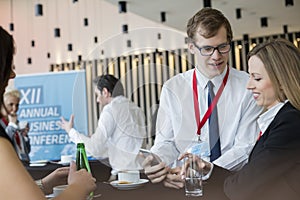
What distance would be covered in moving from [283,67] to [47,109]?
16.5ft

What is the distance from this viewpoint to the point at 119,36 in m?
1.67

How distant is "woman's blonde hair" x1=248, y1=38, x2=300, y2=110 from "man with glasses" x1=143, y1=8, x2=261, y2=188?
0.19 meters

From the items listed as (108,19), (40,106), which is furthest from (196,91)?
(108,19)

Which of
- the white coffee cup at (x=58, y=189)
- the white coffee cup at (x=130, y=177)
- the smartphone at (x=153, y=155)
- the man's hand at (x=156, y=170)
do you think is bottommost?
the white coffee cup at (x=130, y=177)

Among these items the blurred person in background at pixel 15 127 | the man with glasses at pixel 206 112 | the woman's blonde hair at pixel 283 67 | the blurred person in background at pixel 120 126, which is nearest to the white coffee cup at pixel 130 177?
the blurred person in background at pixel 120 126

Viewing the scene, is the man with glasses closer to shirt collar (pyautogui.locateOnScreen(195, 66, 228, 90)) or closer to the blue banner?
shirt collar (pyautogui.locateOnScreen(195, 66, 228, 90))

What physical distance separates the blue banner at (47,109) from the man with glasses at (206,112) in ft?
14.2

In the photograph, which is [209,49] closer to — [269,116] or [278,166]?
[269,116]

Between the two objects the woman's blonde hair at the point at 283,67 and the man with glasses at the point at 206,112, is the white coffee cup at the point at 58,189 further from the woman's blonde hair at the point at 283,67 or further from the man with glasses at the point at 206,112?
the woman's blonde hair at the point at 283,67

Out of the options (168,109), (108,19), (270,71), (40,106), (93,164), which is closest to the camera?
(270,71)

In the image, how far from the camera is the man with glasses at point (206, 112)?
1679 mm

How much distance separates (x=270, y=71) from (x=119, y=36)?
0.55 metres

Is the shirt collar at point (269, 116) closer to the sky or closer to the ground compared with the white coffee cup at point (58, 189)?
closer to the sky

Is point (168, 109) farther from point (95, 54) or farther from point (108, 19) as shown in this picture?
point (108, 19)
